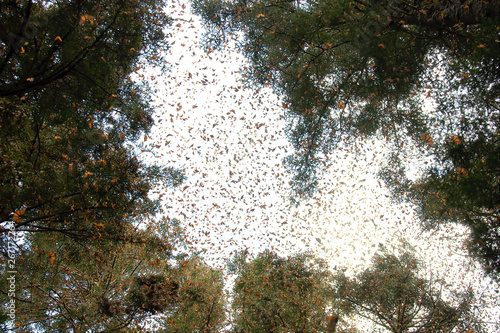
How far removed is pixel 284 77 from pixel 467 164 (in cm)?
593

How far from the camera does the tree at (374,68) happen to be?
452 cm

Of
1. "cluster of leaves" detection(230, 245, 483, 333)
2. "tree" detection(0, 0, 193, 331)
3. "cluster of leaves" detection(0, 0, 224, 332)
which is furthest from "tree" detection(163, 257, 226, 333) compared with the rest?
"tree" detection(0, 0, 193, 331)

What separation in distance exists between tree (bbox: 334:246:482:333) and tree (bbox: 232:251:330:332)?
1.53 m

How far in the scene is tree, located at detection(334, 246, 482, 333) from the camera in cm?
1041

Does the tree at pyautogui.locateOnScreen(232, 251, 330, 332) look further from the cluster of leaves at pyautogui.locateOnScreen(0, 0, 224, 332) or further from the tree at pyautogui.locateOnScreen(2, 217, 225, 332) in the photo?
the cluster of leaves at pyautogui.locateOnScreen(0, 0, 224, 332)

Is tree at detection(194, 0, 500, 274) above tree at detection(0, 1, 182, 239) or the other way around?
above

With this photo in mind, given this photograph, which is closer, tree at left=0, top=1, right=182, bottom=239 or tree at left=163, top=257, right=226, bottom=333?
tree at left=0, top=1, right=182, bottom=239

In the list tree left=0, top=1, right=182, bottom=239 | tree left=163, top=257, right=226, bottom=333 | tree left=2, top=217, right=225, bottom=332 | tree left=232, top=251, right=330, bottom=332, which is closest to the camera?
tree left=0, top=1, right=182, bottom=239

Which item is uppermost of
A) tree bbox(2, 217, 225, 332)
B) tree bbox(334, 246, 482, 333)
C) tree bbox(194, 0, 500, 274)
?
tree bbox(194, 0, 500, 274)

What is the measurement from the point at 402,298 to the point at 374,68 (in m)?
10.8

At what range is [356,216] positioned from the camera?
11484 mm

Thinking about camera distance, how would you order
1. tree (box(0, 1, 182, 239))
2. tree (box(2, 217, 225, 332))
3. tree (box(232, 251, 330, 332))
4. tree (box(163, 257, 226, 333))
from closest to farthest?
tree (box(0, 1, 182, 239)) < tree (box(2, 217, 225, 332)) < tree (box(163, 257, 226, 333)) < tree (box(232, 251, 330, 332))

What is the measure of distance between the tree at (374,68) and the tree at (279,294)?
15.7 feet

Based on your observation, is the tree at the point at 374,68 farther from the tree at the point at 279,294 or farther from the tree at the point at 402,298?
the tree at the point at 402,298
